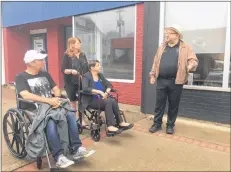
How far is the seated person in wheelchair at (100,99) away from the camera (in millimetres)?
3801

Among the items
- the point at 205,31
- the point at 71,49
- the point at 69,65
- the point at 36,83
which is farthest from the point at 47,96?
the point at 205,31

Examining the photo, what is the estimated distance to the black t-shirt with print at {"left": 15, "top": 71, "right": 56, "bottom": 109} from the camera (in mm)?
3209

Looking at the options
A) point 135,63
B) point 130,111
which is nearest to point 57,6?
point 135,63

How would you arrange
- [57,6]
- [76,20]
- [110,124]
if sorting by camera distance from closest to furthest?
[110,124]
[76,20]
[57,6]

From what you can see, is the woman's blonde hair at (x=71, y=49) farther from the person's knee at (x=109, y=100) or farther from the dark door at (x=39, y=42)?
the dark door at (x=39, y=42)

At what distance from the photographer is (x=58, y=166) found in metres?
2.78

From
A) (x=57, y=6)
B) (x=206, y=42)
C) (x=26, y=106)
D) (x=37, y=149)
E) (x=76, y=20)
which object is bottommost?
(x=37, y=149)

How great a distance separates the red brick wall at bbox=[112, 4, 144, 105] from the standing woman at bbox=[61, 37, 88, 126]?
1.90m

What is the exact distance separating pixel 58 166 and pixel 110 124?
1163 mm

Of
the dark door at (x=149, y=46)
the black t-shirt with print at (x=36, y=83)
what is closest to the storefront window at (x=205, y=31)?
the dark door at (x=149, y=46)

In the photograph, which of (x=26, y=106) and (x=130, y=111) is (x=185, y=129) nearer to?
(x=130, y=111)

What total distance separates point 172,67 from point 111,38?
9.48 feet

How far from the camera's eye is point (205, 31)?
4.89 meters

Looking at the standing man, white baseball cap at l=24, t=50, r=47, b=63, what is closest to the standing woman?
white baseball cap at l=24, t=50, r=47, b=63
